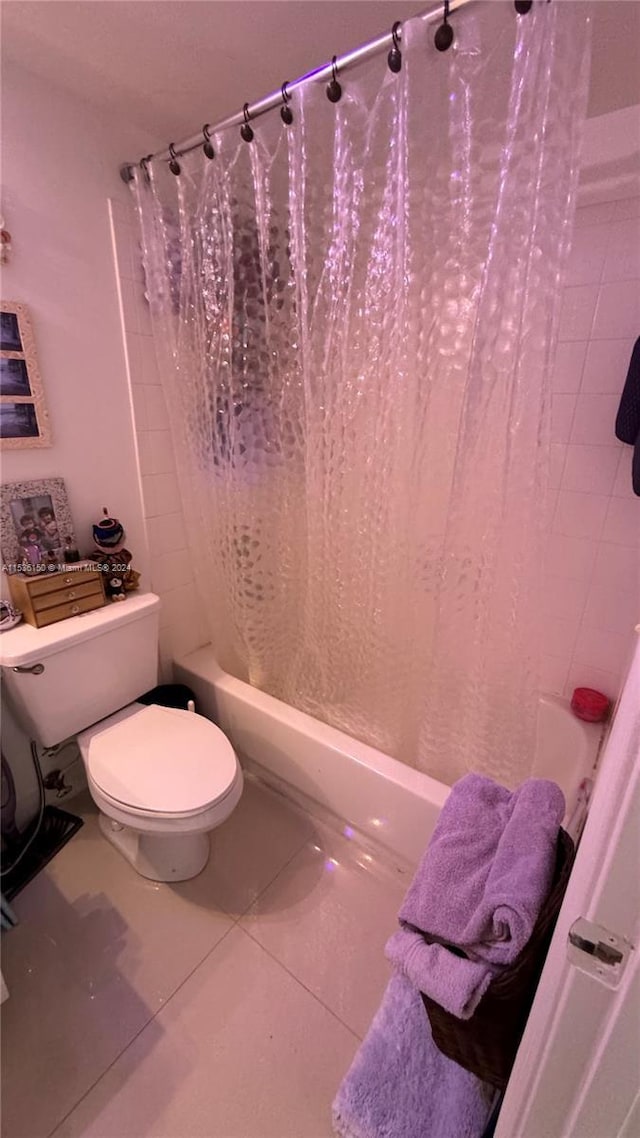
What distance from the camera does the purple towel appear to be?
31.0 inches

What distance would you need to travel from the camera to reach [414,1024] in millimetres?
895

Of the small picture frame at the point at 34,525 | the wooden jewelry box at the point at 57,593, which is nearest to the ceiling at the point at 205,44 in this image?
the small picture frame at the point at 34,525

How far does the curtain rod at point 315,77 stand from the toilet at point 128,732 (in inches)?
47.6

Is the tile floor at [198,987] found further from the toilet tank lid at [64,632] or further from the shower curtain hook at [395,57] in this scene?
the shower curtain hook at [395,57]

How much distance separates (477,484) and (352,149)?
755 millimetres

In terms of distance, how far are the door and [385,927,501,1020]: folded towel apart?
8 centimetres

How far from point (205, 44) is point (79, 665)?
148 centimetres

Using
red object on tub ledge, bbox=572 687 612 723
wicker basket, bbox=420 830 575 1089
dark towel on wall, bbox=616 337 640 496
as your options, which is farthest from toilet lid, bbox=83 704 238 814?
dark towel on wall, bbox=616 337 640 496

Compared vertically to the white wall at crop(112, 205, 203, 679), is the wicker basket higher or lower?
lower

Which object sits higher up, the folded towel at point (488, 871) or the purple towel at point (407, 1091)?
the folded towel at point (488, 871)

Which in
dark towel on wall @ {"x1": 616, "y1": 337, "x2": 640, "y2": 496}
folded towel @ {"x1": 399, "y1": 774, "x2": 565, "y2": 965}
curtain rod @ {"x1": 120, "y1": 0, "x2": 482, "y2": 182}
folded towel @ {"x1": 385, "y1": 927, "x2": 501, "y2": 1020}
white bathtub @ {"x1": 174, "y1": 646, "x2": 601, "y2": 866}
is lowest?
white bathtub @ {"x1": 174, "y1": 646, "x2": 601, "y2": 866}

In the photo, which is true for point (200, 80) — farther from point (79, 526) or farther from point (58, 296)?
point (79, 526)

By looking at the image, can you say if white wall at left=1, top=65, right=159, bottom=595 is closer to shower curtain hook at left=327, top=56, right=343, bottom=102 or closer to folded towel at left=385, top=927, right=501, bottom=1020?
shower curtain hook at left=327, top=56, right=343, bottom=102

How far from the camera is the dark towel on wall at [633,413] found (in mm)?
1131
